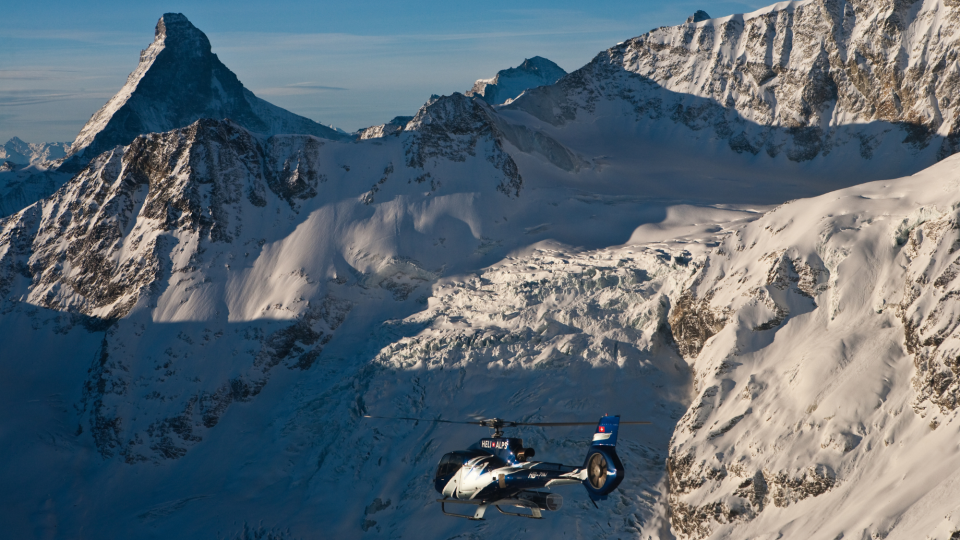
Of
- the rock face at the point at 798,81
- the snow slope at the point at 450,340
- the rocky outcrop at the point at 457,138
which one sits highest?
the rock face at the point at 798,81

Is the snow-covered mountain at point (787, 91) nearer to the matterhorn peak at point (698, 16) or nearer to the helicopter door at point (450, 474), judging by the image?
the matterhorn peak at point (698, 16)

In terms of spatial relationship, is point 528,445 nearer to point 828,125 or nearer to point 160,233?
point 160,233

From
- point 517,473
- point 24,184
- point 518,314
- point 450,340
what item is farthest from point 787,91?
point 24,184

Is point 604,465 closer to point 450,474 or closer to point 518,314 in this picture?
point 450,474

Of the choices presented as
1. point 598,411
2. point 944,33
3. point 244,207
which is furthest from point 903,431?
point 944,33

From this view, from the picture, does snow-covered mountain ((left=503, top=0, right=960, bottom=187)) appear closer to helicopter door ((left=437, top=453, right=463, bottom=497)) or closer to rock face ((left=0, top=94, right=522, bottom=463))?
rock face ((left=0, top=94, right=522, bottom=463))

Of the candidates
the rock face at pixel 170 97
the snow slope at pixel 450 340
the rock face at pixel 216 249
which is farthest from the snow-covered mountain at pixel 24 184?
the snow slope at pixel 450 340

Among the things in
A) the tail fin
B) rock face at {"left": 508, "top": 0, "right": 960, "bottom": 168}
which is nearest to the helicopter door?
the tail fin
